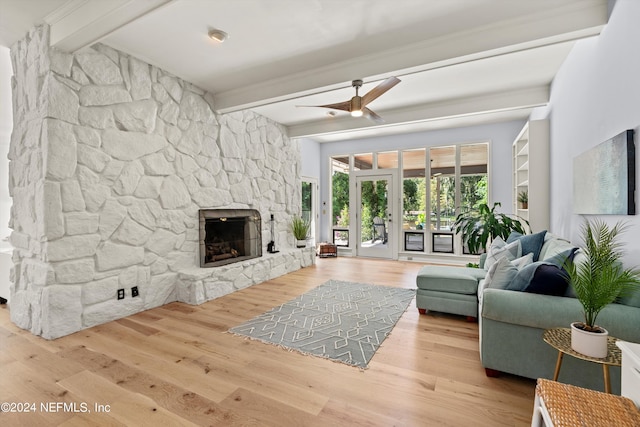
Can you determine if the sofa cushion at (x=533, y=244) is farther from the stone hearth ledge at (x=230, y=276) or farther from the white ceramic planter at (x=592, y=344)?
the stone hearth ledge at (x=230, y=276)

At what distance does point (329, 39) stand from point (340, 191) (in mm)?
4782

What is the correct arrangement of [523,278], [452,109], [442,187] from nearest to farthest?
1. [523,278]
2. [452,109]
3. [442,187]

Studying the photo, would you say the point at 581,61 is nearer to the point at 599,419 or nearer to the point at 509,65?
the point at 509,65

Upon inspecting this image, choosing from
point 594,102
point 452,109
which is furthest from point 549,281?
point 452,109

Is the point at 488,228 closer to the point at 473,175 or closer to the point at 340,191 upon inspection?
the point at 473,175

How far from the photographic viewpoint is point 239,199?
4789 mm

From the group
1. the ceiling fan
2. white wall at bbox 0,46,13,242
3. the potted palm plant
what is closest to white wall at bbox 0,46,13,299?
white wall at bbox 0,46,13,242

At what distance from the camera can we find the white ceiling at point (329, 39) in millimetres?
2396

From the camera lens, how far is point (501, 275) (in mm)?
2234

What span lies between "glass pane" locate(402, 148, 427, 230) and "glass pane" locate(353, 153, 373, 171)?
0.81 m

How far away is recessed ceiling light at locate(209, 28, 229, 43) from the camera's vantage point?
2783 millimetres

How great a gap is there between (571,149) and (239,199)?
4365 mm

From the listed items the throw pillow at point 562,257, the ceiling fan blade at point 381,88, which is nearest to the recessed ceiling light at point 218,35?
the ceiling fan blade at point 381,88

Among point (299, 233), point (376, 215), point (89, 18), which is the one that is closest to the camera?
point (89, 18)
